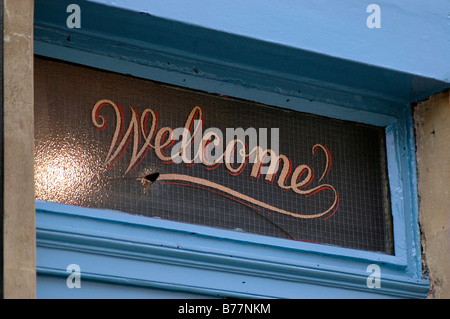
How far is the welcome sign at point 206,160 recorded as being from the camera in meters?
4.23

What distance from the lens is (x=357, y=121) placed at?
4.97 meters

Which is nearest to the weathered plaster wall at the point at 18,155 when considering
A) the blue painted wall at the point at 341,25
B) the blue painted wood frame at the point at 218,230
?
the blue painted wood frame at the point at 218,230

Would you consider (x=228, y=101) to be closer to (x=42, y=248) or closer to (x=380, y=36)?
(x=380, y=36)

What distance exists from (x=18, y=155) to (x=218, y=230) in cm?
Result: 123

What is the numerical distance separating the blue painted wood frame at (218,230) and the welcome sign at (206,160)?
8 cm

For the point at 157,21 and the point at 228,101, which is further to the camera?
the point at 228,101

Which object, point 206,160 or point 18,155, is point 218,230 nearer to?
point 206,160

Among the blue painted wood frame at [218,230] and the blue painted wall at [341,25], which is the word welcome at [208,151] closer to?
the blue painted wood frame at [218,230]

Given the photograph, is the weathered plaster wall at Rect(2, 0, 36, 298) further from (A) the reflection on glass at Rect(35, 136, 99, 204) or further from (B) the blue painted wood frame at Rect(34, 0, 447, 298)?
(A) the reflection on glass at Rect(35, 136, 99, 204)

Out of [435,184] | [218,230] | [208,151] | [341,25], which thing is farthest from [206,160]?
[435,184]

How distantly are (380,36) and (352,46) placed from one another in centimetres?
18
